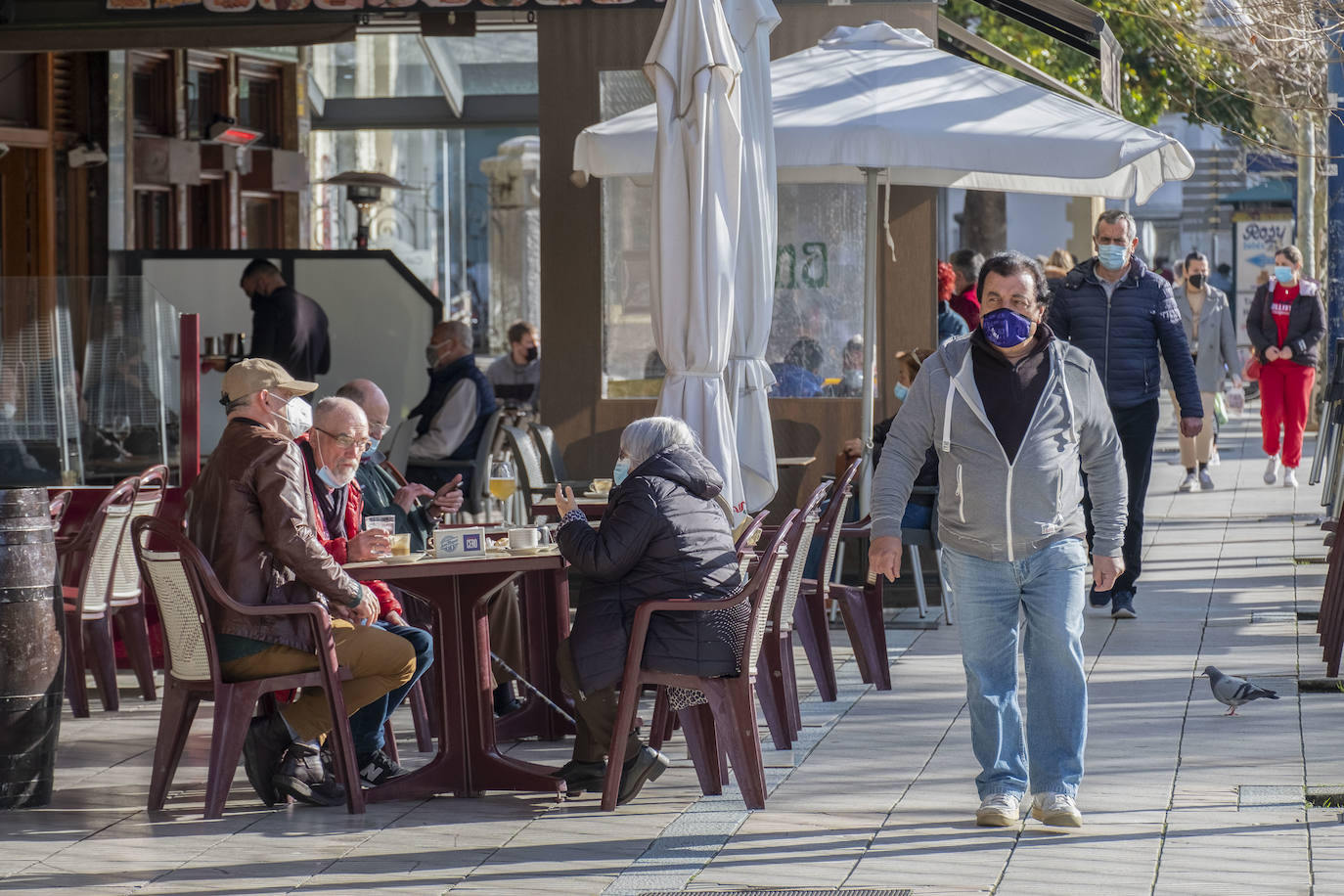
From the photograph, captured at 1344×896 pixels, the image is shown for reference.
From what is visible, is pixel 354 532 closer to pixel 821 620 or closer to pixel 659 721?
pixel 659 721

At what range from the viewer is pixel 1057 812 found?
18.8ft

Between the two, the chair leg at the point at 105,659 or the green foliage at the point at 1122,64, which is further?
the green foliage at the point at 1122,64

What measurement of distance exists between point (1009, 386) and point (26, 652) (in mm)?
3228

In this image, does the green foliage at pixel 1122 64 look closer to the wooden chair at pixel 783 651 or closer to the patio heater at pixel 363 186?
the patio heater at pixel 363 186

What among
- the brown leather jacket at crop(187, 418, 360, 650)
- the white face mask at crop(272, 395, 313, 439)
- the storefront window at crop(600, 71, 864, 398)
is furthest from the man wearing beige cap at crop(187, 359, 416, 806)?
the storefront window at crop(600, 71, 864, 398)

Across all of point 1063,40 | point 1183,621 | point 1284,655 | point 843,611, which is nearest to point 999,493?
point 843,611

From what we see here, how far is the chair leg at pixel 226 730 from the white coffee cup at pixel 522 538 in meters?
0.95

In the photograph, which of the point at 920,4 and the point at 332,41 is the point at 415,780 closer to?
the point at 332,41

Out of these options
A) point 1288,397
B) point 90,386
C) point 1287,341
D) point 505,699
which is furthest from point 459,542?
point 1288,397

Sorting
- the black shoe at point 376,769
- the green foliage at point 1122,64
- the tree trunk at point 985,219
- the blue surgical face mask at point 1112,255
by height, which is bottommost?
the black shoe at point 376,769

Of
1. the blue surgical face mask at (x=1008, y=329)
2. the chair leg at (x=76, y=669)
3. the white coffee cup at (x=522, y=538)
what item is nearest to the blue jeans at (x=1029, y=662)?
the blue surgical face mask at (x=1008, y=329)

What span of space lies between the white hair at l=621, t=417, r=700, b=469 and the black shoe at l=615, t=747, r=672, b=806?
92 centimetres

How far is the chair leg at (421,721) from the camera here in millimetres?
7270

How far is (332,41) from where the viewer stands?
1064 centimetres
